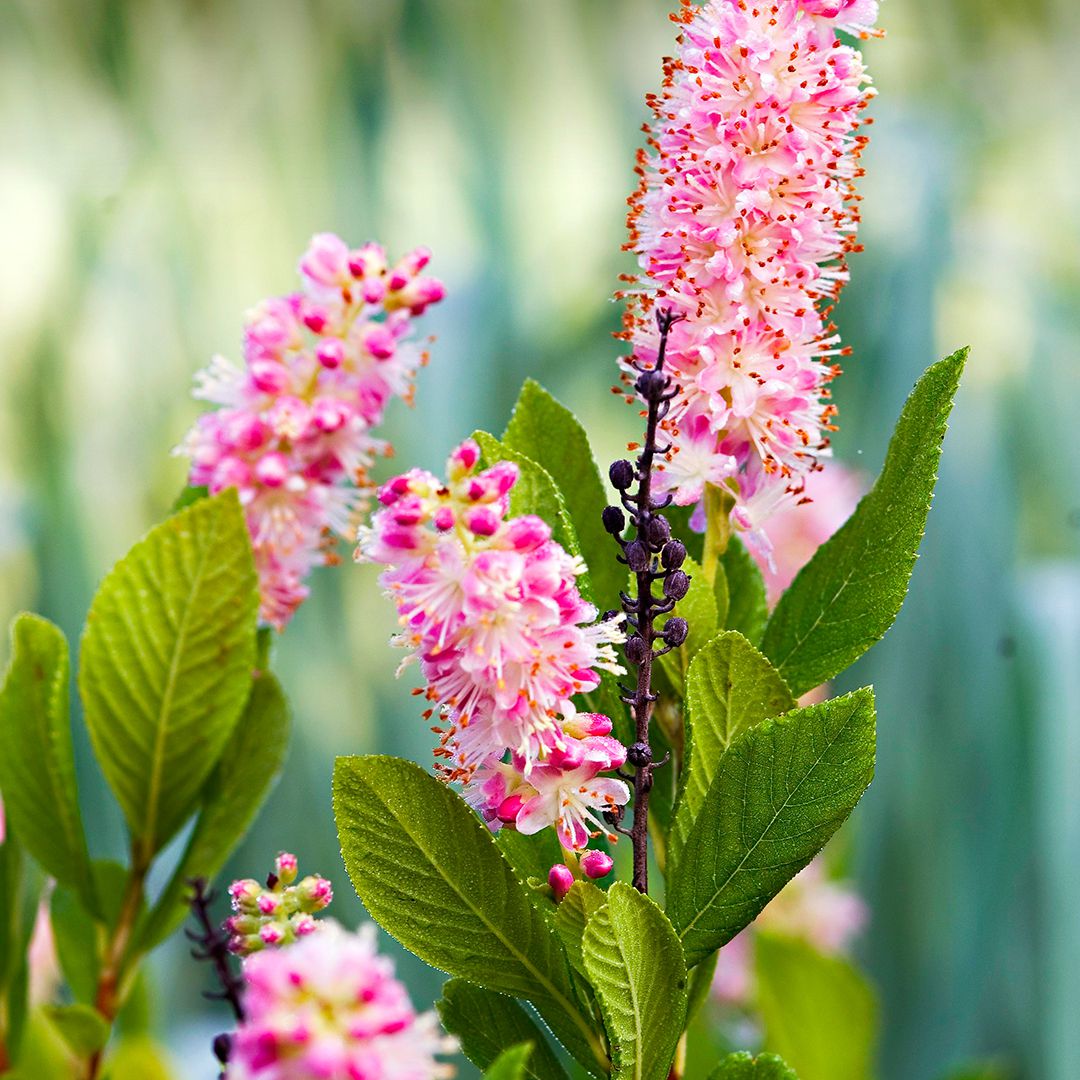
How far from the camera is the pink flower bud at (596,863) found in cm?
34

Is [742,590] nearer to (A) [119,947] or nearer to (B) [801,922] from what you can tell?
(A) [119,947]

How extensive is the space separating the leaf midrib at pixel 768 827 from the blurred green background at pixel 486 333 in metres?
1.03

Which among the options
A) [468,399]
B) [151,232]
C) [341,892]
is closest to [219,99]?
[151,232]

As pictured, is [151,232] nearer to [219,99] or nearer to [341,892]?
[219,99]

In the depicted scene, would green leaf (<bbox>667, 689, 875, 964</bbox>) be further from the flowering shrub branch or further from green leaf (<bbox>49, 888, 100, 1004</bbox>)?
green leaf (<bbox>49, 888, 100, 1004</bbox>)

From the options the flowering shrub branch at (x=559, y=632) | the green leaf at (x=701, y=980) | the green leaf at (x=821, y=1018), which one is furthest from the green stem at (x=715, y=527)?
the green leaf at (x=821, y=1018)

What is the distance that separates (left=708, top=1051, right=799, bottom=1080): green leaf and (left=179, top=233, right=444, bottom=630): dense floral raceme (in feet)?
0.61

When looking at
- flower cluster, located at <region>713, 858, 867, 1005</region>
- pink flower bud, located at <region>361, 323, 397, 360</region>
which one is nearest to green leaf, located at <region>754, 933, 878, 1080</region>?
flower cluster, located at <region>713, 858, 867, 1005</region>

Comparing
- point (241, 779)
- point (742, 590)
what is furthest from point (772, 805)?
point (241, 779)

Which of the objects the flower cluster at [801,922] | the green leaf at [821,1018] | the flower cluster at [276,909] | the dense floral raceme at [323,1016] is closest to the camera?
the dense floral raceme at [323,1016]

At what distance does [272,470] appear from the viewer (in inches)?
16.5

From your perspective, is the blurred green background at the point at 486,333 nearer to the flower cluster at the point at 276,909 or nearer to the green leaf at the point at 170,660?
the green leaf at the point at 170,660

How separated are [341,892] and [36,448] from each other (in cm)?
53

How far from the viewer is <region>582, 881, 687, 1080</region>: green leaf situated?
0.30 meters
